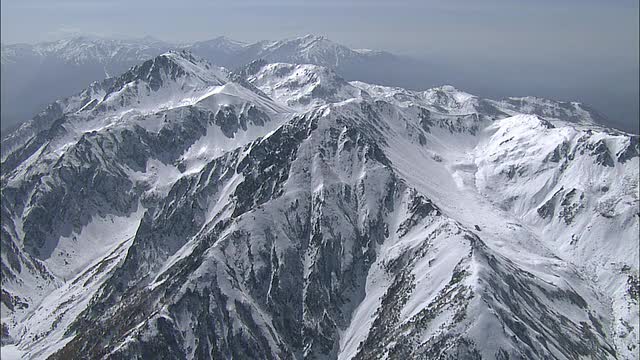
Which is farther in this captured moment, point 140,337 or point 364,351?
point 364,351

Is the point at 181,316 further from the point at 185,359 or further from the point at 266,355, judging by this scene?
the point at 266,355

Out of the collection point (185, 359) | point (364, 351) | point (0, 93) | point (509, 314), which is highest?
point (0, 93)

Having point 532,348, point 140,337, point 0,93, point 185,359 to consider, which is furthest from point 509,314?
point 0,93

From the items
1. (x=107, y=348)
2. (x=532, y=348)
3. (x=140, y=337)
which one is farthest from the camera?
(x=107, y=348)

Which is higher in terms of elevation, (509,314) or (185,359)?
(509,314)

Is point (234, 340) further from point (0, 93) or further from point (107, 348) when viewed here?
point (0, 93)

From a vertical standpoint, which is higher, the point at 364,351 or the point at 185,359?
the point at 185,359

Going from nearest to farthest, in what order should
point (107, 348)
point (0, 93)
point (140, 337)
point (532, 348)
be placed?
point (0, 93), point (532, 348), point (140, 337), point (107, 348)

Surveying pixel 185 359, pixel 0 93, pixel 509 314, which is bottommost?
pixel 185 359

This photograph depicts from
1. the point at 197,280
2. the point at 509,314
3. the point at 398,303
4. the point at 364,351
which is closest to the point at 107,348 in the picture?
the point at 197,280
